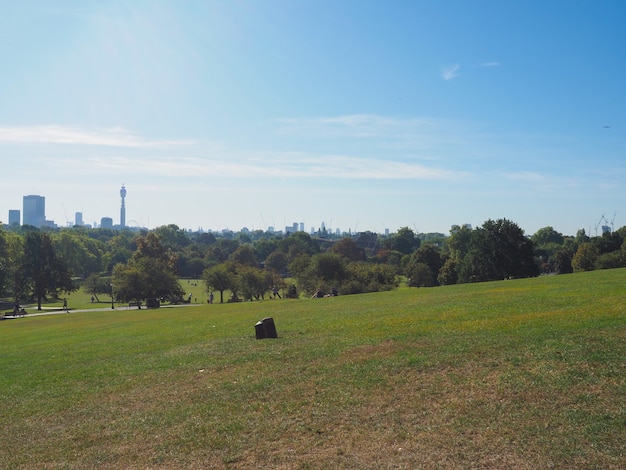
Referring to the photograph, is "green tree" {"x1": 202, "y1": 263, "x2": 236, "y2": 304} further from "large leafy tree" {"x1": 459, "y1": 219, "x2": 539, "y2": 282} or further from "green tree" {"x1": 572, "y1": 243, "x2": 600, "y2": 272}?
"green tree" {"x1": 572, "y1": 243, "x2": 600, "y2": 272}

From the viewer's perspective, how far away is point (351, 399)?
12.8 m

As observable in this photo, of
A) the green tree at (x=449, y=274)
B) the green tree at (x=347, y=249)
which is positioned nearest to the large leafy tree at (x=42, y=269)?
the green tree at (x=449, y=274)

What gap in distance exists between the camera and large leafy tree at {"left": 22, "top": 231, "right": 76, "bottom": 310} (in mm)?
98562

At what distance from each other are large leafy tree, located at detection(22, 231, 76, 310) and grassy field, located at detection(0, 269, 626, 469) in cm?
8420

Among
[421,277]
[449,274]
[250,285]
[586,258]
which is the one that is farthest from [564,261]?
[250,285]

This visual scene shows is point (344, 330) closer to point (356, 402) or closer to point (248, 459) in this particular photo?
point (356, 402)

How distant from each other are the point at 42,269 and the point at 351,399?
100317 mm

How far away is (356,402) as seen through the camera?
12586mm

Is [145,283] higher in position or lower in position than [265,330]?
higher

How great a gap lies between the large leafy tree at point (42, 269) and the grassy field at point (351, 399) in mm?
84201

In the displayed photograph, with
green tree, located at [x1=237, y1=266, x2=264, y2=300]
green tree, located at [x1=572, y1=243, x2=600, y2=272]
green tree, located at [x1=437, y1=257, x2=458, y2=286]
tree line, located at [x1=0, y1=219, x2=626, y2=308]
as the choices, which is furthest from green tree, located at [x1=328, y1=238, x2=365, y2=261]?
green tree, located at [x1=237, y1=266, x2=264, y2=300]

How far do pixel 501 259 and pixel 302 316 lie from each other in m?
57.7

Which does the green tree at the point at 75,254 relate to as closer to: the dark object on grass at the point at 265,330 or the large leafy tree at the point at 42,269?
the large leafy tree at the point at 42,269

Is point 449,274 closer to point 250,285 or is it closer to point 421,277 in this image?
point 421,277
